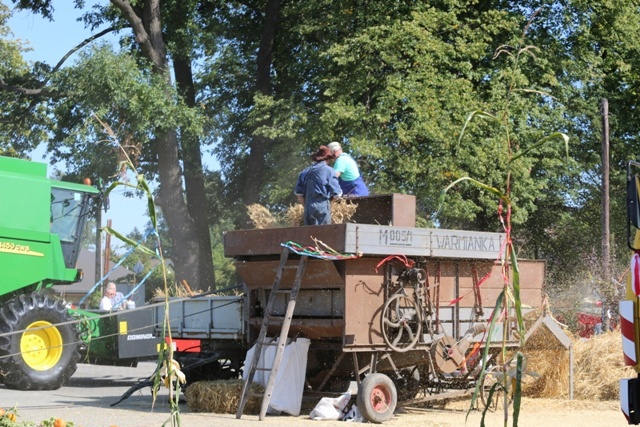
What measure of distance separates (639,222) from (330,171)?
18.1ft

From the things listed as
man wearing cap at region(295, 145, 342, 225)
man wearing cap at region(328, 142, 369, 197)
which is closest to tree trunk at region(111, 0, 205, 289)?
man wearing cap at region(328, 142, 369, 197)

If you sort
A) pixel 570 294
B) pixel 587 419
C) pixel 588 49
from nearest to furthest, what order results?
pixel 587 419 < pixel 570 294 < pixel 588 49

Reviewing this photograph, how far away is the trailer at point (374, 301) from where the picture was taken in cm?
1059

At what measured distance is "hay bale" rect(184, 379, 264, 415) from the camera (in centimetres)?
1102

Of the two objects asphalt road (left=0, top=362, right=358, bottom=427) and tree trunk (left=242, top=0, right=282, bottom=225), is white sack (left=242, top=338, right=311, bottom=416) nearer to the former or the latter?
asphalt road (left=0, top=362, right=358, bottom=427)

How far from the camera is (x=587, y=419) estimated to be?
11.0m

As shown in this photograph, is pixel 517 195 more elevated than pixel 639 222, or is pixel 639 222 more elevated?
pixel 517 195

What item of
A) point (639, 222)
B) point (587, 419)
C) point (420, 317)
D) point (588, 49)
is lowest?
point (587, 419)

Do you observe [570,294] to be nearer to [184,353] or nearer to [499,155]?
[499,155]

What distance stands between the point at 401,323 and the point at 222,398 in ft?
7.15

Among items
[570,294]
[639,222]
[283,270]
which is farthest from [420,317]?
[570,294]

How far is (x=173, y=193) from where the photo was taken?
2722 cm

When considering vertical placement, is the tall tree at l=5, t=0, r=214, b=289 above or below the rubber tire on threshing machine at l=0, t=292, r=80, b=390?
above

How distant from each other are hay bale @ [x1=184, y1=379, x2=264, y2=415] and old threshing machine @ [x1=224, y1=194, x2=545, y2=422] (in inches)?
12.4
